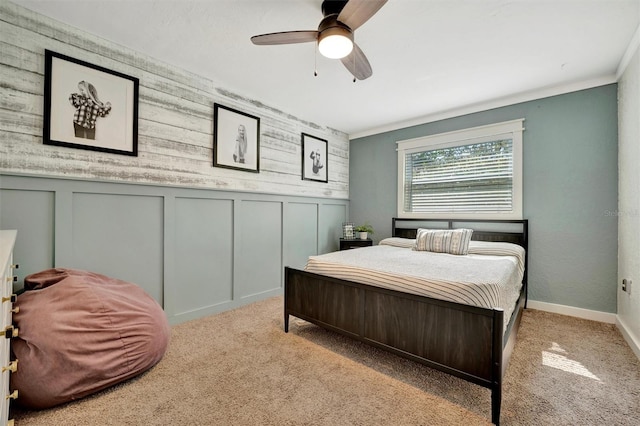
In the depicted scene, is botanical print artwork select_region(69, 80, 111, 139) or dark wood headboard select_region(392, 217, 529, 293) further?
dark wood headboard select_region(392, 217, 529, 293)

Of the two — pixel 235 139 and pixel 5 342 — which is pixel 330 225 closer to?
pixel 235 139

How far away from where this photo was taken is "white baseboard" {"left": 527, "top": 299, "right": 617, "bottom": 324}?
2782 mm

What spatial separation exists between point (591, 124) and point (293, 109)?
10.9 ft

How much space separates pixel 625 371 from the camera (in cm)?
192

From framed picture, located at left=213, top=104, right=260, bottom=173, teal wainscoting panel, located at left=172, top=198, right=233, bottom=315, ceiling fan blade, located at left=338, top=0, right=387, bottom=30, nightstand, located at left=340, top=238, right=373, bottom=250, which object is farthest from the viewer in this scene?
nightstand, located at left=340, top=238, right=373, bottom=250

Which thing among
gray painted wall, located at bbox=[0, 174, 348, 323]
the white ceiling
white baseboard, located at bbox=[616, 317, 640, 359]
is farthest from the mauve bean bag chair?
white baseboard, located at bbox=[616, 317, 640, 359]

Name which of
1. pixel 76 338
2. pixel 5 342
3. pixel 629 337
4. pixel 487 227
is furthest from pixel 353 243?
pixel 5 342

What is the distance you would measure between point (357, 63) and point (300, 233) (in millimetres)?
2402

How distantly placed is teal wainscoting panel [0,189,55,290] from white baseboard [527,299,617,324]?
4.60 m

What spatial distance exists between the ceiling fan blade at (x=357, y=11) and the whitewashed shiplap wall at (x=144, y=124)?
179cm

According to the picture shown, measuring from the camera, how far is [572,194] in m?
2.99

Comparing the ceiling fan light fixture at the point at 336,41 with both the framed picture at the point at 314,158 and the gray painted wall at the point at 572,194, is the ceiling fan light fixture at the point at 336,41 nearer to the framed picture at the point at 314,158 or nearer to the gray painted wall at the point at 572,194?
the framed picture at the point at 314,158

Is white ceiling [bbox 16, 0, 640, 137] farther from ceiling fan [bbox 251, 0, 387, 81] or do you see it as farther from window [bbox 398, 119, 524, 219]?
window [bbox 398, 119, 524, 219]

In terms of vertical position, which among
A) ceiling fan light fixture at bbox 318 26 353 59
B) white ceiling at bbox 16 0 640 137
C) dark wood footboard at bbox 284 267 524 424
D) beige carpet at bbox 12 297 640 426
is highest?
white ceiling at bbox 16 0 640 137
